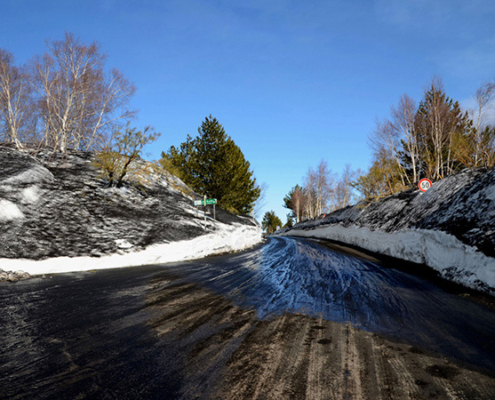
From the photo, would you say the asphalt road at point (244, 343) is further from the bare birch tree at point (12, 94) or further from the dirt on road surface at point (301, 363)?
the bare birch tree at point (12, 94)

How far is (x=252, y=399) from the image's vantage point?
5.93 feet

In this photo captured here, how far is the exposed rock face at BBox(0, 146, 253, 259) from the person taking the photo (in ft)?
26.2

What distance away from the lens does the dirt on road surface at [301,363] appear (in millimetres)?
1920

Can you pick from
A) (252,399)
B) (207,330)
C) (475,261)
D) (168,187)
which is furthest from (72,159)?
(475,261)

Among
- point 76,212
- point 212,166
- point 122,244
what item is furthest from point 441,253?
→ point 212,166

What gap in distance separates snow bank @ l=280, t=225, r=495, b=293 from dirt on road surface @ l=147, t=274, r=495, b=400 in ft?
11.7

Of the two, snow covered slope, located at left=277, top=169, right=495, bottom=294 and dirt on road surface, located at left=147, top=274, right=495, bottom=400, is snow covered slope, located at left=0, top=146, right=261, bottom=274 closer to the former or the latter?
dirt on road surface, located at left=147, top=274, right=495, bottom=400

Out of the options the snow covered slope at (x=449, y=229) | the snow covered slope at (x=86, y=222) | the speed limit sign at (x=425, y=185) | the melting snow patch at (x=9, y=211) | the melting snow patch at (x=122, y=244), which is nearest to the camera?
the snow covered slope at (x=449, y=229)

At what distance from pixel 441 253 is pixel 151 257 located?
902 cm

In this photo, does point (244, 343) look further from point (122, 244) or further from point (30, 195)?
point (30, 195)

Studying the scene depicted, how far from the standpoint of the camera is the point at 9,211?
846cm

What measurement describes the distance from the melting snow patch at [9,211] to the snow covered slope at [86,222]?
0.03m

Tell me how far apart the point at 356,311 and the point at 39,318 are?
4.53 metres

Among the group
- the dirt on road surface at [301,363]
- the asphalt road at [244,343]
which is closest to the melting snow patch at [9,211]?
the asphalt road at [244,343]
